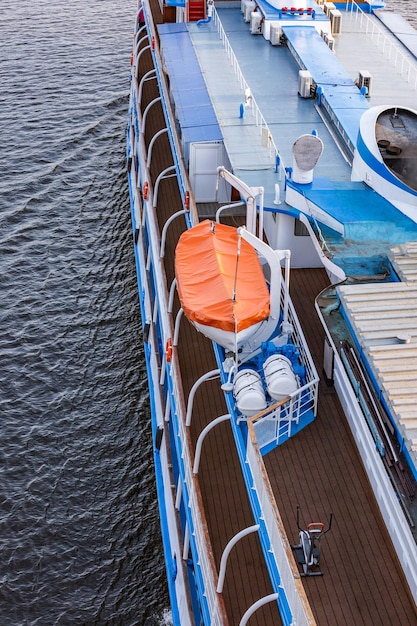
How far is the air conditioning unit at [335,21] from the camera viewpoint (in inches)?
1710

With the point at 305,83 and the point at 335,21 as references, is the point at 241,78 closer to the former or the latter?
the point at 305,83

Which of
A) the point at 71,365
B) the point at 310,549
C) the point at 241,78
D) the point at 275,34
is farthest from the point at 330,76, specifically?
the point at 310,549

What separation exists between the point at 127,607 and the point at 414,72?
25.7 meters

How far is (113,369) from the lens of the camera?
3900 cm

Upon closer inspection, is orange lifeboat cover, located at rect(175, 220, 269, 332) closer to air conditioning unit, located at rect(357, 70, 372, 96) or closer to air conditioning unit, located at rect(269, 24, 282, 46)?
air conditioning unit, located at rect(357, 70, 372, 96)

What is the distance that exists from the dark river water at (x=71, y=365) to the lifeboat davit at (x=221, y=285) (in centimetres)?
1046

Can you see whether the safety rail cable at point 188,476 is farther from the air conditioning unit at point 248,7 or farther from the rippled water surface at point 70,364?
the air conditioning unit at point 248,7

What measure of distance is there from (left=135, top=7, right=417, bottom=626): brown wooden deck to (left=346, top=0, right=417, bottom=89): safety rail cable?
53.1 feet

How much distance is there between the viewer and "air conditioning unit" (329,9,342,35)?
1710 inches

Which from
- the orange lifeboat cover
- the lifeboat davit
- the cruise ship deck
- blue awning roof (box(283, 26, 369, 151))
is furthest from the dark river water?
blue awning roof (box(283, 26, 369, 151))

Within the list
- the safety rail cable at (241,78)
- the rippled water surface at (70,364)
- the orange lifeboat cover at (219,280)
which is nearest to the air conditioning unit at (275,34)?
the safety rail cable at (241,78)

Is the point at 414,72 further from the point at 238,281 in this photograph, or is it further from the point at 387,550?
the point at 387,550

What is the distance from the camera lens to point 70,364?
3922 cm

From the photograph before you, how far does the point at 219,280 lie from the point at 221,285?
309 mm
